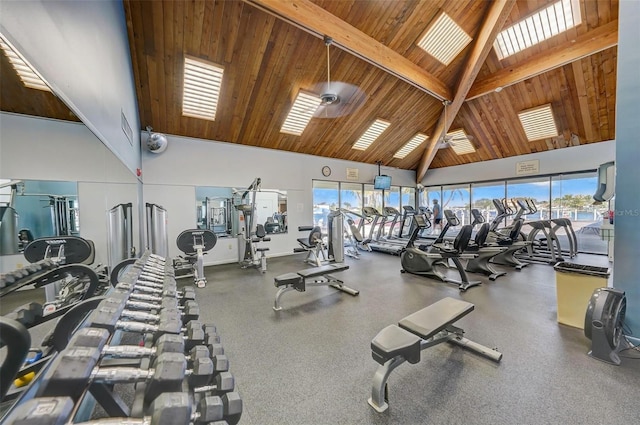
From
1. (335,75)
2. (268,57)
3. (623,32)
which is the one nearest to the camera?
(623,32)

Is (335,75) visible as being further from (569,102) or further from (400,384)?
(569,102)

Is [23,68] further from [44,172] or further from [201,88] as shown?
[201,88]

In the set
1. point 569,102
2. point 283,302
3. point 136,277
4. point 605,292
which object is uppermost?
point 569,102

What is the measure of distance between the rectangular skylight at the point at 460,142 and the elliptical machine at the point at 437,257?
4443 millimetres

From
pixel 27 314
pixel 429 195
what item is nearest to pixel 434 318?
pixel 27 314

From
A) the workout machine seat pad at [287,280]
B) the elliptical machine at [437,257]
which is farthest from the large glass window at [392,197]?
the workout machine seat pad at [287,280]

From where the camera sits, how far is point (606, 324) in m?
2.06

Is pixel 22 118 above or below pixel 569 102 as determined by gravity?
below

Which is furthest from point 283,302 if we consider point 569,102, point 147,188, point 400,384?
point 569,102

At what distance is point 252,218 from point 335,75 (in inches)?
139

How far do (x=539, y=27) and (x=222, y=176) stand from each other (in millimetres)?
7304

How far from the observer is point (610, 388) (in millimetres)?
1751

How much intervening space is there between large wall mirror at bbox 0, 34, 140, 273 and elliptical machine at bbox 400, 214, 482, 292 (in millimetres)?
4443

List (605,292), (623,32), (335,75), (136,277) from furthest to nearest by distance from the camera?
(335,75)
(623,32)
(605,292)
(136,277)
